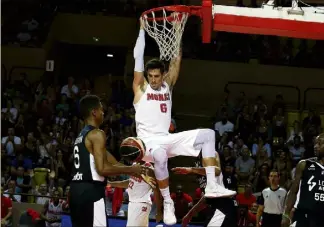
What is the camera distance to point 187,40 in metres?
22.5

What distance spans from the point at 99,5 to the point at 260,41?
194 inches

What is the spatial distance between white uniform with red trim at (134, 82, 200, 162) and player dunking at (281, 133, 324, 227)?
1.22 m

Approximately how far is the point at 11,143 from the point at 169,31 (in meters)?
9.20

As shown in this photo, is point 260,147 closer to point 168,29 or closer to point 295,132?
point 295,132

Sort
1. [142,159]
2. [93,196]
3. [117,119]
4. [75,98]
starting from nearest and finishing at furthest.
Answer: [93,196]
[142,159]
[117,119]
[75,98]

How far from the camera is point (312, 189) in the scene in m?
9.17

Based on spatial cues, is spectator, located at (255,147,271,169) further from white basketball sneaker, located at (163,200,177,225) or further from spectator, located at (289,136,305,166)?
white basketball sneaker, located at (163,200,177,225)

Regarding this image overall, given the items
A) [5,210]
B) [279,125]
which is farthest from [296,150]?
[5,210]

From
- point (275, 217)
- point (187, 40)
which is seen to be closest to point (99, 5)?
point (187, 40)

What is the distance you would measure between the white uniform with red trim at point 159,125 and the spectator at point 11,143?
30.4 feet

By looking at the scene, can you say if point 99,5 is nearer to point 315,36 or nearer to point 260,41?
point 260,41

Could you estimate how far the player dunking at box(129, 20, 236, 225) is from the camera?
368 inches

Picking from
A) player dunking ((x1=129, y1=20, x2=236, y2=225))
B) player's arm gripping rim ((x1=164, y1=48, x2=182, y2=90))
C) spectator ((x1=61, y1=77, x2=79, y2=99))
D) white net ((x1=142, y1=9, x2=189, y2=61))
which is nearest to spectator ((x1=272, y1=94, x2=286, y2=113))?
spectator ((x1=61, y1=77, x2=79, y2=99))

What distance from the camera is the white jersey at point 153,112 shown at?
31.7 ft
